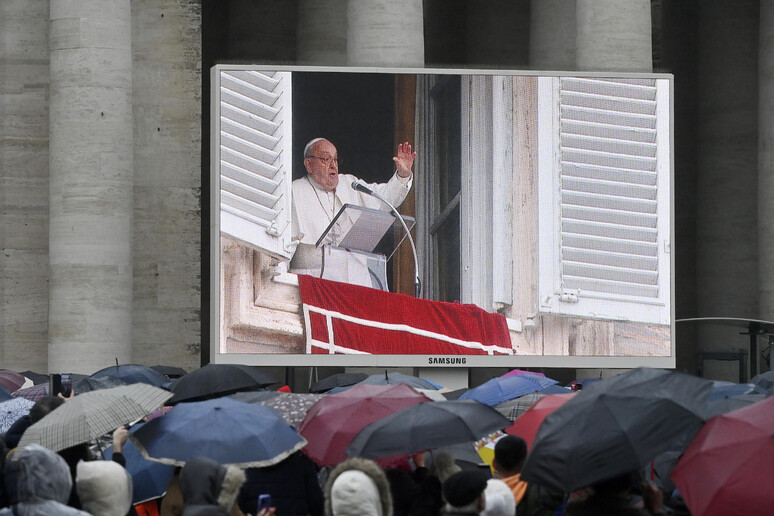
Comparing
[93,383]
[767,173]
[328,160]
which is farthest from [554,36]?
[93,383]

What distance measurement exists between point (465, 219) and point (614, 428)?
18.2 meters

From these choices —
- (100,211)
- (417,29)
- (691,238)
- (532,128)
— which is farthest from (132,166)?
(691,238)

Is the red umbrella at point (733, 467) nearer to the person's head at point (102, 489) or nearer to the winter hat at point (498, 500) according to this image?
the winter hat at point (498, 500)

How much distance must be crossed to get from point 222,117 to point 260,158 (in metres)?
0.98

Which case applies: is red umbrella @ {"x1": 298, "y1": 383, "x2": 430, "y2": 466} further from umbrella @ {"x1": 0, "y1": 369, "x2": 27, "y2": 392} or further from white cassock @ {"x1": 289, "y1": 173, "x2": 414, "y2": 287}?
white cassock @ {"x1": 289, "y1": 173, "x2": 414, "y2": 287}

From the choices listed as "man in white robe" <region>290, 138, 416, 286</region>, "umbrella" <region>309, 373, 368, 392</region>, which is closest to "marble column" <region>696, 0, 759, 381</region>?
"man in white robe" <region>290, 138, 416, 286</region>

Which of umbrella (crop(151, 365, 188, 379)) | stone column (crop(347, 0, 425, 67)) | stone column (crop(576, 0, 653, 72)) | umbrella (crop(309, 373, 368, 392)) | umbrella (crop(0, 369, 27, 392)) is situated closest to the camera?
umbrella (crop(309, 373, 368, 392))

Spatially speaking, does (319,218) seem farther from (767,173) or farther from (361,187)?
(767,173)

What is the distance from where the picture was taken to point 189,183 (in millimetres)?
31219

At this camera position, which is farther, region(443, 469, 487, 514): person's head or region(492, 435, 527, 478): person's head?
region(492, 435, 527, 478): person's head

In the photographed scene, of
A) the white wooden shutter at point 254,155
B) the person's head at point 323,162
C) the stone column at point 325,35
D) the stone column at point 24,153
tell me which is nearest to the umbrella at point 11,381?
the white wooden shutter at point 254,155

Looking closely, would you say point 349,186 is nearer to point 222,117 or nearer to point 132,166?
point 222,117

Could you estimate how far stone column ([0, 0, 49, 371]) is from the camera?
101 feet

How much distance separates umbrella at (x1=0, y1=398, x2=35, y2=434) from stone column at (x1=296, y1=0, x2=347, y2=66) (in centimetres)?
2080
